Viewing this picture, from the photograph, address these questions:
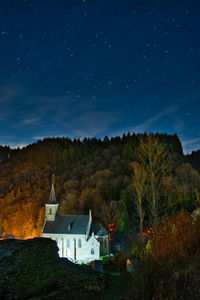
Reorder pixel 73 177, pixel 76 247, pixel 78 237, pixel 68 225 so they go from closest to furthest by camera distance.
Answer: pixel 76 247, pixel 78 237, pixel 68 225, pixel 73 177

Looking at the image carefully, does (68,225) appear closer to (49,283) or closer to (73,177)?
(73,177)

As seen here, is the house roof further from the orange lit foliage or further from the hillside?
the orange lit foliage

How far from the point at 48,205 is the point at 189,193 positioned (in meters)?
24.7

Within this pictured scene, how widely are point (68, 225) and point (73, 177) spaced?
30.4 m

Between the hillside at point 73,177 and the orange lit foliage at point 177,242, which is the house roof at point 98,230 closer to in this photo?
the hillside at point 73,177

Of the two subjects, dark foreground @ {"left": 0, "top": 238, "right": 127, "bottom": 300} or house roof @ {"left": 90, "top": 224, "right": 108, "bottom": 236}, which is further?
house roof @ {"left": 90, "top": 224, "right": 108, "bottom": 236}

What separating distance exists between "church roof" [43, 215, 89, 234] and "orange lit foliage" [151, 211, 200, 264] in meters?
31.6

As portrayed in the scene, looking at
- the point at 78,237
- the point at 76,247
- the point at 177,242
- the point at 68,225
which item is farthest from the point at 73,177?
the point at 177,242

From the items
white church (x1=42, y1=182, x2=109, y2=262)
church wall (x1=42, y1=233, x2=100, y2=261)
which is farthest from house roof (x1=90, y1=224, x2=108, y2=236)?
church wall (x1=42, y1=233, x2=100, y2=261)

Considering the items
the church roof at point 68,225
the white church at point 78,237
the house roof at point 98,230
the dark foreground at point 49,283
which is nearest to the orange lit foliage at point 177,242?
the dark foreground at point 49,283

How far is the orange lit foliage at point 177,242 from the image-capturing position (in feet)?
16.0

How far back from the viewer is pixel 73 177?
6631 cm

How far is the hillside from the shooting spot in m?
44.3

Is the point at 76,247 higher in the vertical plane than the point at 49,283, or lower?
lower
